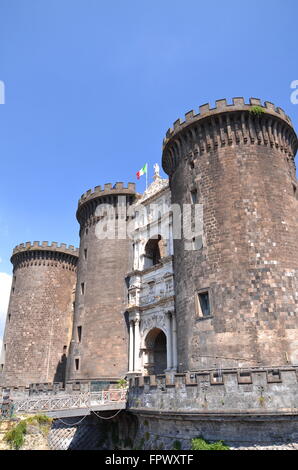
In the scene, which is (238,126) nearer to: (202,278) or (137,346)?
(202,278)

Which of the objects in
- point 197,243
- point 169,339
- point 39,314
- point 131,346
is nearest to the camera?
point 197,243

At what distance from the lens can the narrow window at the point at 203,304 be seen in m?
19.8

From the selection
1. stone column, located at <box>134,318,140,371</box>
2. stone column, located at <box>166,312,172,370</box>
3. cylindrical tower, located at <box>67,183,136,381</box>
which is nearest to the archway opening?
stone column, located at <box>134,318,140,371</box>

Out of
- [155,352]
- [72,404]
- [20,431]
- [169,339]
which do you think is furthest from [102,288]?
[20,431]

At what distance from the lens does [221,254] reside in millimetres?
20078

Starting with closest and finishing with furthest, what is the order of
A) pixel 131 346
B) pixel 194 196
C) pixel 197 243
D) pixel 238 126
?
pixel 197 243 < pixel 238 126 < pixel 194 196 < pixel 131 346

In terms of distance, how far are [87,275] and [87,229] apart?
14.6 feet

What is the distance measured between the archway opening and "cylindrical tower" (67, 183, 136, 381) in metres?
2.17

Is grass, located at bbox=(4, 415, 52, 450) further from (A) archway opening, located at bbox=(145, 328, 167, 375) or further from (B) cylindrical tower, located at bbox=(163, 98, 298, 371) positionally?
(A) archway opening, located at bbox=(145, 328, 167, 375)

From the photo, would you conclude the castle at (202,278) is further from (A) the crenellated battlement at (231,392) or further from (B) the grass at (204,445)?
(B) the grass at (204,445)

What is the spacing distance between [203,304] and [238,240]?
3.86m

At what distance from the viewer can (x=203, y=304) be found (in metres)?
20.2

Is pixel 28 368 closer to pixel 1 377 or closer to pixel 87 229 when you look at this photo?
pixel 1 377
